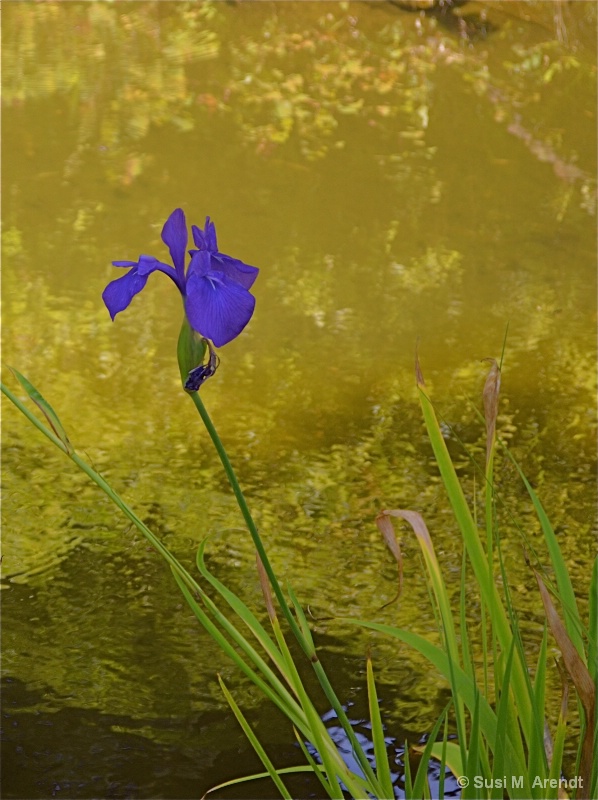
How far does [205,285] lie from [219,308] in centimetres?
2

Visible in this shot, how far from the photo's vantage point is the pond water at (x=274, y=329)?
4.32 feet

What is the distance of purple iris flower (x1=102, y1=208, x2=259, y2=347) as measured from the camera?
2.01ft

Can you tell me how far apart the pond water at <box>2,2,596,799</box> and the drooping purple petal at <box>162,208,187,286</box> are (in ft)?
2.32

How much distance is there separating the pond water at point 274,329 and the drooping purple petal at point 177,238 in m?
0.71

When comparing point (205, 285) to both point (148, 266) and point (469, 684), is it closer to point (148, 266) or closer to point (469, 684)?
point (148, 266)

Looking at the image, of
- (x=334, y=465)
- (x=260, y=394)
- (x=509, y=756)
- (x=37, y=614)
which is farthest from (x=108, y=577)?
(x=509, y=756)

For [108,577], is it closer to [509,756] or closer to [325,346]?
[509,756]

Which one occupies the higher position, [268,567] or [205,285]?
[205,285]

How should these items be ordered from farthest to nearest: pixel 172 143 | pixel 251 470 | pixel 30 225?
pixel 172 143, pixel 30 225, pixel 251 470

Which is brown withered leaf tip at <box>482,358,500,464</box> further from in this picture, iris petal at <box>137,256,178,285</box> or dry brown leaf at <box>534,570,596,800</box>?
iris petal at <box>137,256,178,285</box>

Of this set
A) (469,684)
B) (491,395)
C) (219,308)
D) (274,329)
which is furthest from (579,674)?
(274,329)

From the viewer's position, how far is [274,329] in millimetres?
2418

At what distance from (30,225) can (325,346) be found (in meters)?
1.13

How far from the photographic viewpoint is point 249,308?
24.2 inches
